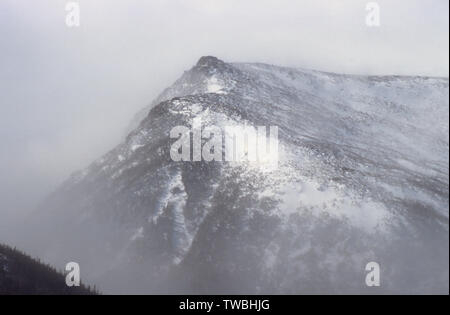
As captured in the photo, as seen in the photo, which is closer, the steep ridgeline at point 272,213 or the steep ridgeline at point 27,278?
the steep ridgeline at point 27,278

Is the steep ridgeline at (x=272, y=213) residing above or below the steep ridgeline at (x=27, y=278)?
above

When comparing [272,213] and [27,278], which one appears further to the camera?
[272,213]

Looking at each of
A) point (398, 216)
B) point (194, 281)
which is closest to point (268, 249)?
point (194, 281)

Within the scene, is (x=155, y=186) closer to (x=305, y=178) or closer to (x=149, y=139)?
(x=149, y=139)

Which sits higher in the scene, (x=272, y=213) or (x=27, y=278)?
(x=272, y=213)
